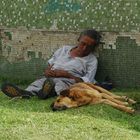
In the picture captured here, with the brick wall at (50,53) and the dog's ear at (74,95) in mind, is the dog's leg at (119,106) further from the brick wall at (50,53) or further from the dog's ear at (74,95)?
the brick wall at (50,53)

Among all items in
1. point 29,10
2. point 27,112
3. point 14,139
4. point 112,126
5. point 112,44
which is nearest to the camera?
point 14,139

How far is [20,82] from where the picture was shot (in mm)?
10758

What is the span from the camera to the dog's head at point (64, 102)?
320 inches

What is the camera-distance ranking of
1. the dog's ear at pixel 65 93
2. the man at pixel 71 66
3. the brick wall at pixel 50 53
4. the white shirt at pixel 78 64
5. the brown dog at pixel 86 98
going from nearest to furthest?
the brown dog at pixel 86 98, the dog's ear at pixel 65 93, the man at pixel 71 66, the white shirt at pixel 78 64, the brick wall at pixel 50 53

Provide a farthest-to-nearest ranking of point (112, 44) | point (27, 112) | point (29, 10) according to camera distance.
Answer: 1. point (29, 10)
2. point (112, 44)
3. point (27, 112)

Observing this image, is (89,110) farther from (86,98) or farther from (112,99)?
(112,99)

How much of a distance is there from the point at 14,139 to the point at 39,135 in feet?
1.14

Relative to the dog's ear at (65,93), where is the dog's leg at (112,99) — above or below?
below

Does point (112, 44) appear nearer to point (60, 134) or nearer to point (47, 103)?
point (47, 103)

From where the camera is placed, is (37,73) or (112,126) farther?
(37,73)

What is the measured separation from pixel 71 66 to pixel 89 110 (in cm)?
189

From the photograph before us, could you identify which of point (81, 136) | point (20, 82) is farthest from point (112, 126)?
point (20, 82)

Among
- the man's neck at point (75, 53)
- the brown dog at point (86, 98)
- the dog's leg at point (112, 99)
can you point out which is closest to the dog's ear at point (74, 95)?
the brown dog at point (86, 98)

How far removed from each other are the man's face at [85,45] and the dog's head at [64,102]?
1.49m
